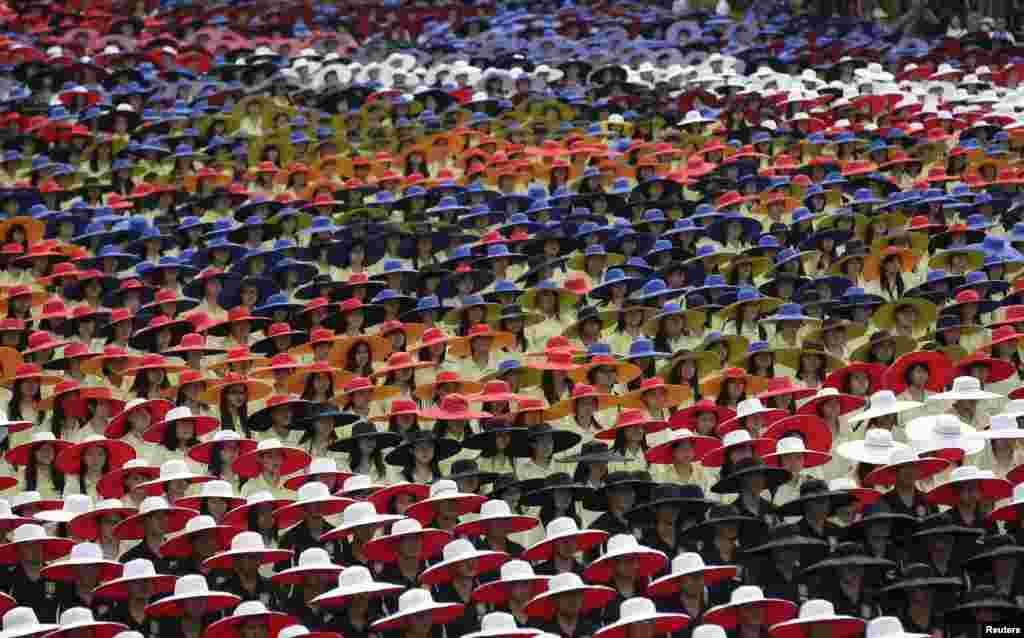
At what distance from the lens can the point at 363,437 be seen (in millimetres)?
15250

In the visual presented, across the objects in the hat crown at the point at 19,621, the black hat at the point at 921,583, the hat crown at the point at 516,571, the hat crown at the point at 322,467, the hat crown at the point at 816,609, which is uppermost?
the hat crown at the point at 19,621

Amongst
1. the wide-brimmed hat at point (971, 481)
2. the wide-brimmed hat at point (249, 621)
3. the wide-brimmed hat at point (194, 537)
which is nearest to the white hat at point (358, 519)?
the wide-brimmed hat at point (194, 537)

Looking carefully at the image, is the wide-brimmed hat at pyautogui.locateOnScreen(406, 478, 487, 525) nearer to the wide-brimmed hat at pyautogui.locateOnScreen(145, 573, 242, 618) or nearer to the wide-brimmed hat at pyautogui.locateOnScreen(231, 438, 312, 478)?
the wide-brimmed hat at pyautogui.locateOnScreen(231, 438, 312, 478)

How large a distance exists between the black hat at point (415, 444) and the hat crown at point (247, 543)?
190 centimetres

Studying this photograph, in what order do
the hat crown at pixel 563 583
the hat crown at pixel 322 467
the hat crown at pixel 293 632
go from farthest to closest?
the hat crown at pixel 322 467 < the hat crown at pixel 563 583 < the hat crown at pixel 293 632

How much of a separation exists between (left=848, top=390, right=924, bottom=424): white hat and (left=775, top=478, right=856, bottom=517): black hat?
4.18 feet

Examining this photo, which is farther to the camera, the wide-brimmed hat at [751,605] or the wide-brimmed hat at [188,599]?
the wide-brimmed hat at [188,599]

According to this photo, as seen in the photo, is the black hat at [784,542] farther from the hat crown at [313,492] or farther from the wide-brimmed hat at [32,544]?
the wide-brimmed hat at [32,544]

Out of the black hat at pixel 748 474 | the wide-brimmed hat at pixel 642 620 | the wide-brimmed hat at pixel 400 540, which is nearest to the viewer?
the wide-brimmed hat at pixel 642 620

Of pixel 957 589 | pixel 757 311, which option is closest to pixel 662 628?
pixel 957 589

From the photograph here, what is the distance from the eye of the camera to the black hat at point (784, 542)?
13.2 m

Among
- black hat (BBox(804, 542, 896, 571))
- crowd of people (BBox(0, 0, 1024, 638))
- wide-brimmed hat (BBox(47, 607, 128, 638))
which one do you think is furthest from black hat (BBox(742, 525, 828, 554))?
wide-brimmed hat (BBox(47, 607, 128, 638))

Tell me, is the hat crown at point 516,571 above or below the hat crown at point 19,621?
below

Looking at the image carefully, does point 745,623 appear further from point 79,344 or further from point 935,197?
point 935,197
